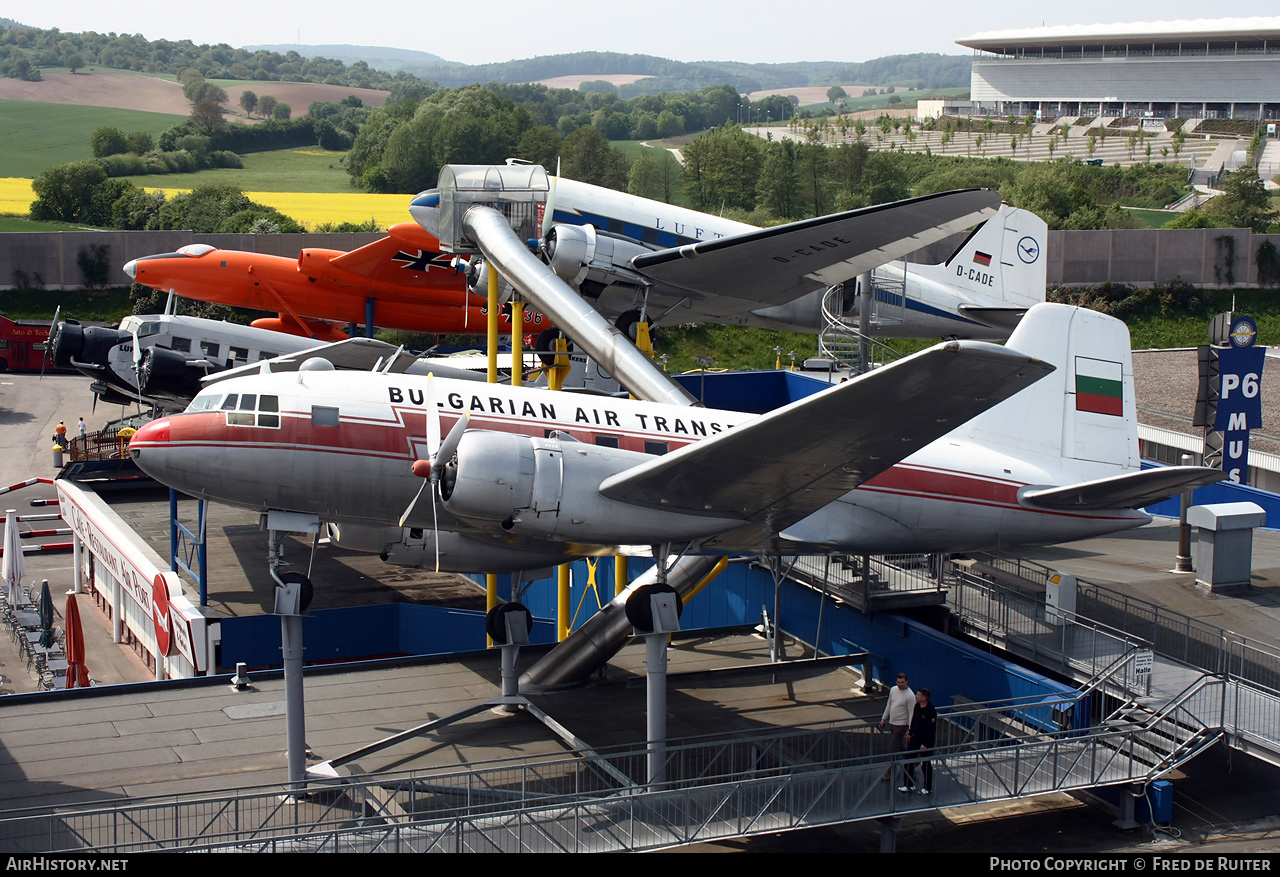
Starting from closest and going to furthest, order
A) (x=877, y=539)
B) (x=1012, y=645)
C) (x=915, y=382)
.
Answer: (x=915, y=382) → (x=877, y=539) → (x=1012, y=645)

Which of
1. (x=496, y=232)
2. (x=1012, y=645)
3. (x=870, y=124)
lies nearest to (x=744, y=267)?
(x=496, y=232)

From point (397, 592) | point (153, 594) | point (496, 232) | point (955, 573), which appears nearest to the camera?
point (955, 573)

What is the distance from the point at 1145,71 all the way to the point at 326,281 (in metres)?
155

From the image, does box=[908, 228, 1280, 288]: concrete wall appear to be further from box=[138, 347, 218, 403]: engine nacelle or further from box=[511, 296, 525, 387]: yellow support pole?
box=[511, 296, 525, 387]: yellow support pole

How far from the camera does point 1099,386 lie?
24781 millimetres

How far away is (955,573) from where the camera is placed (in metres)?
26.6

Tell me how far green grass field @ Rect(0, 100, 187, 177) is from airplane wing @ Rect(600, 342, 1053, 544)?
140 metres

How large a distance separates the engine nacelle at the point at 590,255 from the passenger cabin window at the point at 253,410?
11.6 meters

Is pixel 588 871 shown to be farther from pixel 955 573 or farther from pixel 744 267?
pixel 744 267

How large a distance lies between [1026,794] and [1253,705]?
16.3 ft

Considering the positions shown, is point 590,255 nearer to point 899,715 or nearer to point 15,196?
point 899,715

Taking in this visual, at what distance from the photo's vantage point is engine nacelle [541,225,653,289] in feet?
98.5

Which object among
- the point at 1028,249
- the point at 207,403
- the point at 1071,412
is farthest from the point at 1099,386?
the point at 207,403

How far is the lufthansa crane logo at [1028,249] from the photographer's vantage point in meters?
39.3
